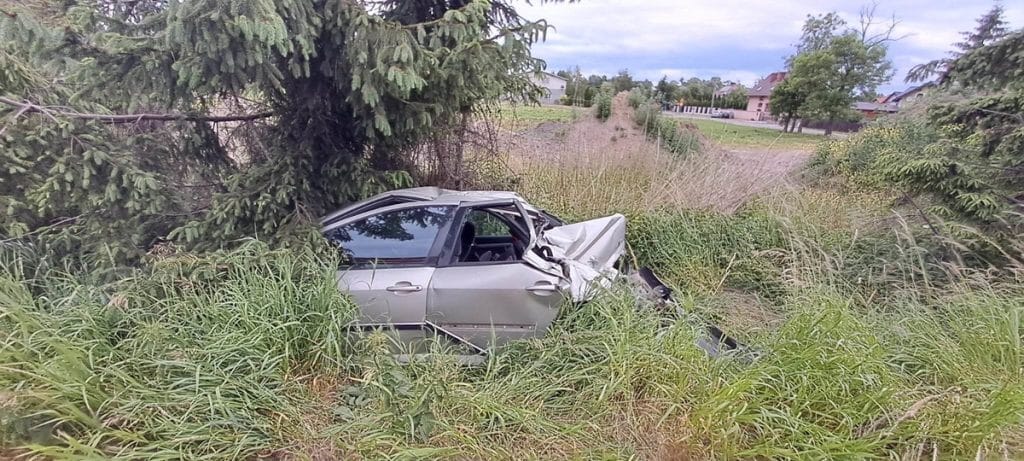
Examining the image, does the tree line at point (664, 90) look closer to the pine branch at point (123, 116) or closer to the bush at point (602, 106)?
the bush at point (602, 106)

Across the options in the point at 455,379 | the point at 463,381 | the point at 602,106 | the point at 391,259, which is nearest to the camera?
the point at 455,379

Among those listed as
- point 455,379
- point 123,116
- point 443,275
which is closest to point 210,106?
point 123,116

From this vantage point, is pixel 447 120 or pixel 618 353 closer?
pixel 618 353

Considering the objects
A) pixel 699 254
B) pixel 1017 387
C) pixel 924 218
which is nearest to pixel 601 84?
pixel 699 254

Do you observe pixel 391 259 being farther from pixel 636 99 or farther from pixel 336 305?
pixel 636 99

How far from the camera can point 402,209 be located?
325cm

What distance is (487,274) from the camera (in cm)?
302

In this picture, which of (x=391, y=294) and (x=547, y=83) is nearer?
(x=391, y=294)

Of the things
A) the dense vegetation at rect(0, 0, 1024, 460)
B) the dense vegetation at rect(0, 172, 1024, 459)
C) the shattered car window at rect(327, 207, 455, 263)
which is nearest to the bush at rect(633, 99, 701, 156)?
the dense vegetation at rect(0, 0, 1024, 460)

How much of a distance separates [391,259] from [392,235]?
189 mm

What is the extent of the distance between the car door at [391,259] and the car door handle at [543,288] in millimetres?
724

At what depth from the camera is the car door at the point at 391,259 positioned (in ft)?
9.89

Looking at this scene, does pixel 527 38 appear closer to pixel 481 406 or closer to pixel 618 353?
pixel 618 353

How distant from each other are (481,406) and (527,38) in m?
2.78
